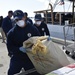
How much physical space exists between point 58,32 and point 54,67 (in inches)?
366

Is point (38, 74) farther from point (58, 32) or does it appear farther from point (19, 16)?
point (58, 32)

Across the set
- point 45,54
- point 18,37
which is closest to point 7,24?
point 18,37

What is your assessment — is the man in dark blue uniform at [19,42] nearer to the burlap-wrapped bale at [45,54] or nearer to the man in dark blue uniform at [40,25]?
the burlap-wrapped bale at [45,54]

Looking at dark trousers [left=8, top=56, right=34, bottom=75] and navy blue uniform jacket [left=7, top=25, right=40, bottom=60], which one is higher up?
navy blue uniform jacket [left=7, top=25, right=40, bottom=60]

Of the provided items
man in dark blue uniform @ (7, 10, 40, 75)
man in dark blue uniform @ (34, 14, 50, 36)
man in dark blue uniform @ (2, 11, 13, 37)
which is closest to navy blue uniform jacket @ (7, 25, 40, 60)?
man in dark blue uniform @ (7, 10, 40, 75)

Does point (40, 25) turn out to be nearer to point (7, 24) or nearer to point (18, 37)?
point (7, 24)

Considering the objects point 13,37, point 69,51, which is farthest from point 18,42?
point 69,51

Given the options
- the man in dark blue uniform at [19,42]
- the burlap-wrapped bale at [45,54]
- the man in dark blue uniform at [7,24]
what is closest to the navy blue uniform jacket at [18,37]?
the man in dark blue uniform at [19,42]

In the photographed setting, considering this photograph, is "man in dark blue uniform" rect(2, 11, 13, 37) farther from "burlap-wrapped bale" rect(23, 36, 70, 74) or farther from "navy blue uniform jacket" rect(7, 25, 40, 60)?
"burlap-wrapped bale" rect(23, 36, 70, 74)

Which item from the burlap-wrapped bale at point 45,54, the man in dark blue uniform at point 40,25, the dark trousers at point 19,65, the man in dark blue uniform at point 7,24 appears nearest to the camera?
the burlap-wrapped bale at point 45,54

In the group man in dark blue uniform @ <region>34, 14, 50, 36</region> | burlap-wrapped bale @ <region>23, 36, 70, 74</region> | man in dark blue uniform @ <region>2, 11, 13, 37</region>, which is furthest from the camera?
man in dark blue uniform @ <region>2, 11, 13, 37</region>

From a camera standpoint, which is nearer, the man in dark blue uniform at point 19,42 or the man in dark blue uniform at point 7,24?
the man in dark blue uniform at point 19,42

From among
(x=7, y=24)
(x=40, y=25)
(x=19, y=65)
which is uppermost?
(x=40, y=25)

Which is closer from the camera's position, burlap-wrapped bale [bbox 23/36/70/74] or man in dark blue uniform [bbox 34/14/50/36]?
burlap-wrapped bale [bbox 23/36/70/74]
